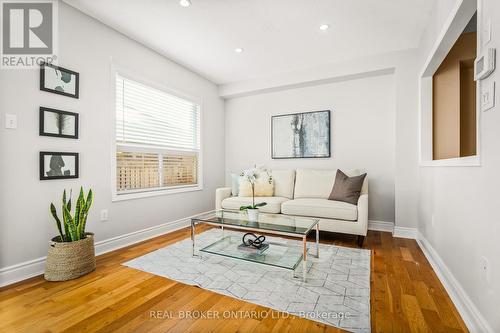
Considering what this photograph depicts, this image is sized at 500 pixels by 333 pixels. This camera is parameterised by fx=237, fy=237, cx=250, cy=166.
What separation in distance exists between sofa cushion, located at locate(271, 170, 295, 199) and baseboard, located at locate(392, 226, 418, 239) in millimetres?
1496

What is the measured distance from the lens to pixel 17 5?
6.75ft

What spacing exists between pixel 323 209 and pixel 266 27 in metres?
2.26

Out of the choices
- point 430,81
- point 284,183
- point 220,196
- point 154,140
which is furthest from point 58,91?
point 430,81

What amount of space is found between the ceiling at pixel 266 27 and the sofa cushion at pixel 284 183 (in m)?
1.73

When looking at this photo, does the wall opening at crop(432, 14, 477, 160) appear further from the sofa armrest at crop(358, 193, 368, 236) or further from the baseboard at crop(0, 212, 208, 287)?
the baseboard at crop(0, 212, 208, 287)

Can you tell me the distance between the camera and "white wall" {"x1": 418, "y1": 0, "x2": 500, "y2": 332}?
1.21m

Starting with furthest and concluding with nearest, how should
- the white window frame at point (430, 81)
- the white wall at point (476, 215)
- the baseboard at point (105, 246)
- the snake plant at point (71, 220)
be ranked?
the snake plant at point (71, 220) < the baseboard at point (105, 246) < the white window frame at point (430, 81) < the white wall at point (476, 215)

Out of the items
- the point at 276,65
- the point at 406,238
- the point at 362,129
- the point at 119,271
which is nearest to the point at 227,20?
the point at 276,65

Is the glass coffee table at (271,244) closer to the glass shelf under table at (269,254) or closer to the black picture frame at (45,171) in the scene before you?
the glass shelf under table at (269,254)

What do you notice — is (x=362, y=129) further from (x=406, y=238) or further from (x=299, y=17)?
(x=299, y=17)

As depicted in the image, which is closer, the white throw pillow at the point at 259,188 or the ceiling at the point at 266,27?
the ceiling at the point at 266,27

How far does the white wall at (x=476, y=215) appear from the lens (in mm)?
1206

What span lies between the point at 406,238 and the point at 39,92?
4387mm

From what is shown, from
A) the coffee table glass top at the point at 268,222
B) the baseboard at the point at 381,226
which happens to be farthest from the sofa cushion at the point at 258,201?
the baseboard at the point at 381,226
